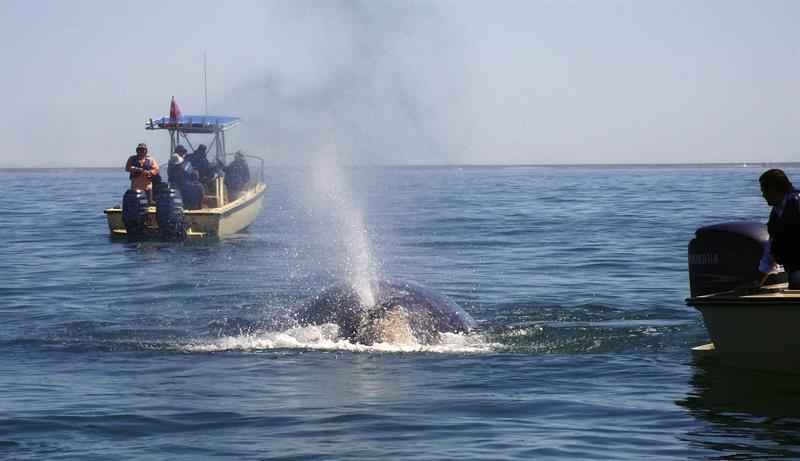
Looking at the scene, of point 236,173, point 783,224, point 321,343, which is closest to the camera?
point 783,224

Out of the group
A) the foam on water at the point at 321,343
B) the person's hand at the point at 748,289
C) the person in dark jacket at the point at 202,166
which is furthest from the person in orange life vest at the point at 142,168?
the person's hand at the point at 748,289

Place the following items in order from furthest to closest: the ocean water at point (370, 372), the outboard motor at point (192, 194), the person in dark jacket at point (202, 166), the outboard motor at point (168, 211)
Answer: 1. the person in dark jacket at point (202, 166)
2. the outboard motor at point (192, 194)
3. the outboard motor at point (168, 211)
4. the ocean water at point (370, 372)

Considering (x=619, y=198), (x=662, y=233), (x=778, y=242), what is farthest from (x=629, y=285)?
(x=619, y=198)

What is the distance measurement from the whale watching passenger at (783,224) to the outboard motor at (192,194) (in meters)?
21.0

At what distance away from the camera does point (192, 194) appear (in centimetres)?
3120

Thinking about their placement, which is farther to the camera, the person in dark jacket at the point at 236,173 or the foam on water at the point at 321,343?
the person in dark jacket at the point at 236,173

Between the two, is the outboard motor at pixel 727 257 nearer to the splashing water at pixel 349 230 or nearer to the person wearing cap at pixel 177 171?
the splashing water at pixel 349 230

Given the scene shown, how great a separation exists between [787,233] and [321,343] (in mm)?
5177

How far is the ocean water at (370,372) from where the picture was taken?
385 inches

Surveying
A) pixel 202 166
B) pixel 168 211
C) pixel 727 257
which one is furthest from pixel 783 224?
A: pixel 202 166

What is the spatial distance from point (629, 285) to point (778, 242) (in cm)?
868

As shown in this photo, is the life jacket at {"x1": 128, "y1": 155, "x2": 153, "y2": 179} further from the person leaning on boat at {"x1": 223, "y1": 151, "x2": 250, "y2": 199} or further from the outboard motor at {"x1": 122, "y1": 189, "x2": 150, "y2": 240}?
the person leaning on boat at {"x1": 223, "y1": 151, "x2": 250, "y2": 199}

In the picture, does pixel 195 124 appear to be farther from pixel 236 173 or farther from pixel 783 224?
pixel 783 224

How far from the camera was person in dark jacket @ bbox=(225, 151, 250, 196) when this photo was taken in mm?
33906
